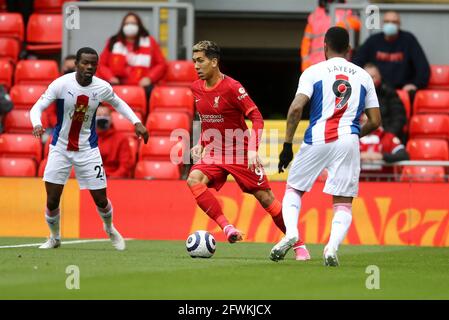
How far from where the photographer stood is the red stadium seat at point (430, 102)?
18.5 meters

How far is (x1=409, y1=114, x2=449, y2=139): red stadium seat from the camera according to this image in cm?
1812

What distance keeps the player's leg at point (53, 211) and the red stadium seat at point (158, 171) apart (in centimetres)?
432

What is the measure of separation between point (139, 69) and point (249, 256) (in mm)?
7183

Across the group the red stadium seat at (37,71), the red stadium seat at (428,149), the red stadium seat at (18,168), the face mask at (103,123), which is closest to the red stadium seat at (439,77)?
the red stadium seat at (428,149)

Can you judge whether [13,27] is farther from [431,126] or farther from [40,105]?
[40,105]

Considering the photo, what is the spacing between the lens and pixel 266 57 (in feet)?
79.9

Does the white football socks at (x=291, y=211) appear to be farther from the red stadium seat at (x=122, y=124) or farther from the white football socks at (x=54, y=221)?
the red stadium seat at (x=122, y=124)

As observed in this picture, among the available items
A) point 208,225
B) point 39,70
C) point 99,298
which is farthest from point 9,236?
point 99,298

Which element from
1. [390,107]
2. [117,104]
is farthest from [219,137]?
[390,107]

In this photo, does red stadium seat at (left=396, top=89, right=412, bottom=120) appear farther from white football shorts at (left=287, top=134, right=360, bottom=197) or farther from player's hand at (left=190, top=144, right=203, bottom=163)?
white football shorts at (left=287, top=134, right=360, bottom=197)

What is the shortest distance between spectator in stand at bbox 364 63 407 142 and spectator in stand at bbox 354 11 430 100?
0.91 m

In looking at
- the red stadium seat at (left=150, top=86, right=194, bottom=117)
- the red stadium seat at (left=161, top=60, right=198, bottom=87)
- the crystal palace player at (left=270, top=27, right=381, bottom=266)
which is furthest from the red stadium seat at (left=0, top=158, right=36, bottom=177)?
the crystal palace player at (left=270, top=27, right=381, bottom=266)

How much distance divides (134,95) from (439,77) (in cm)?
474

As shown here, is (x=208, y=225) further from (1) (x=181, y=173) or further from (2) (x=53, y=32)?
(2) (x=53, y=32)
